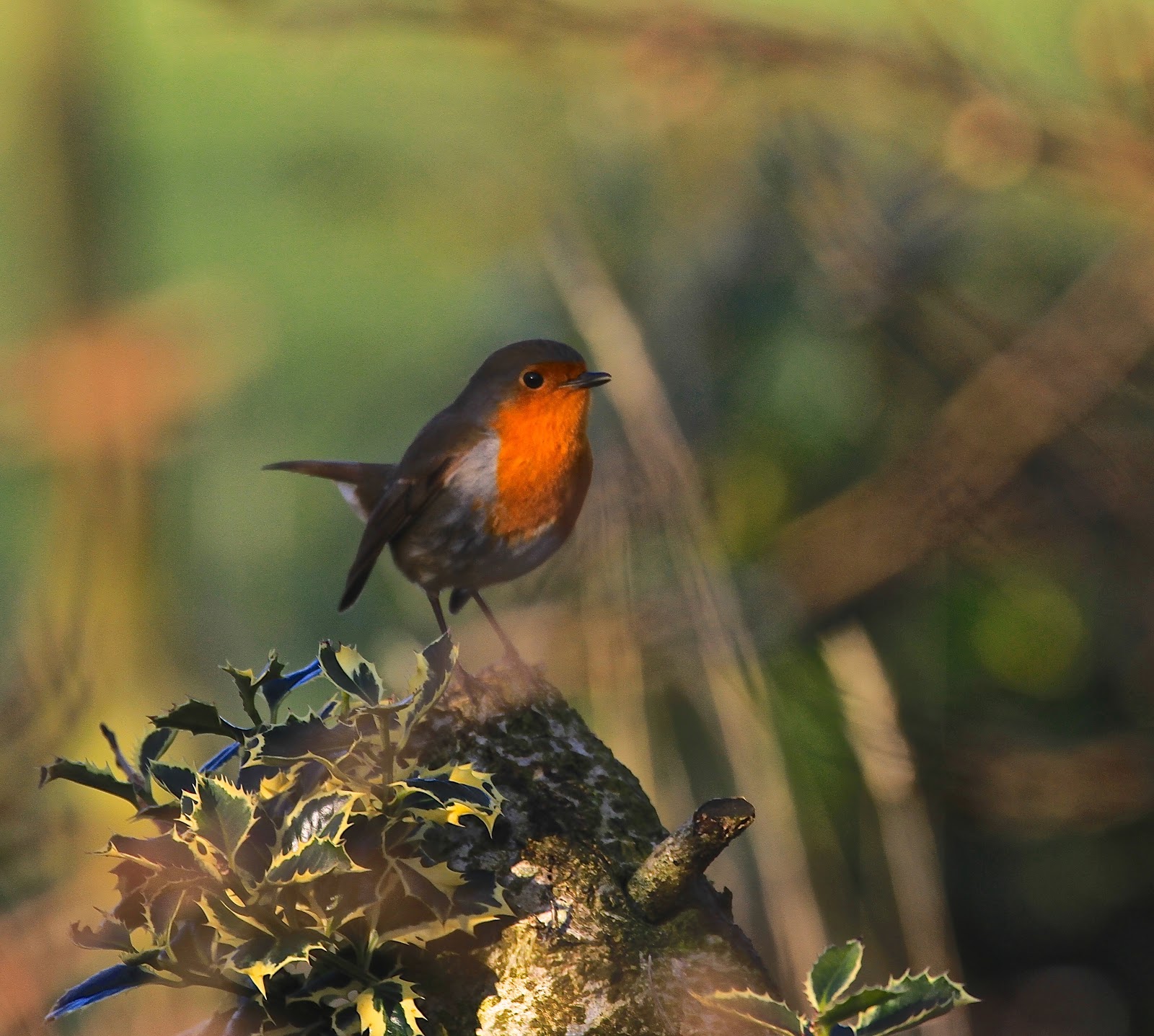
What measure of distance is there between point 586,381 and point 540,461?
0.21 metres

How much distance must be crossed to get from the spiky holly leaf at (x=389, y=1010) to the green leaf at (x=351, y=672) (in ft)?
0.92

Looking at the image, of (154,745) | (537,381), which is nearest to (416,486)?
(537,381)

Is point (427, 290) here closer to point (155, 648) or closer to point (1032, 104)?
point (155, 648)

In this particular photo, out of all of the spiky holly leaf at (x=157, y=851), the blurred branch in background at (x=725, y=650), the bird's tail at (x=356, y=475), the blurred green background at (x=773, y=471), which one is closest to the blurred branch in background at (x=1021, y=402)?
the blurred green background at (x=773, y=471)

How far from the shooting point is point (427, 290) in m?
8.41

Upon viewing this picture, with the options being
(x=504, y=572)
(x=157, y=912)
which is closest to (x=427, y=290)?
(x=504, y=572)

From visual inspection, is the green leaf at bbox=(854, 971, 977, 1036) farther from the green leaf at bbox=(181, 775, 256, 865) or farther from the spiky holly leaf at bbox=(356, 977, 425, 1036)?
the green leaf at bbox=(181, 775, 256, 865)

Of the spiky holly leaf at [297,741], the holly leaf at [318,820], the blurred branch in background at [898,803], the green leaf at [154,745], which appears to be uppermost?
the green leaf at [154,745]

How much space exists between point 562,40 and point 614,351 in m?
0.86

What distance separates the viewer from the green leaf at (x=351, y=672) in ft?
4.43

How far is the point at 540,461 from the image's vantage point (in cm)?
271

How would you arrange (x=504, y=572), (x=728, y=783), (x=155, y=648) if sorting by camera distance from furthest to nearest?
(x=155, y=648) → (x=728, y=783) → (x=504, y=572)

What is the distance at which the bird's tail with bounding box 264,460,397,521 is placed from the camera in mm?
3273

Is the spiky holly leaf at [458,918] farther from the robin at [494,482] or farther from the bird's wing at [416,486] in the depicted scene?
the bird's wing at [416,486]
